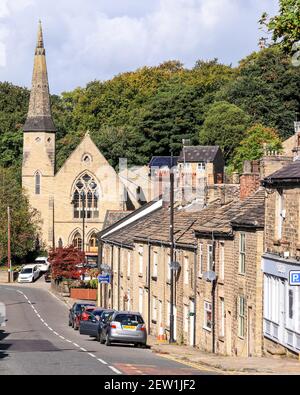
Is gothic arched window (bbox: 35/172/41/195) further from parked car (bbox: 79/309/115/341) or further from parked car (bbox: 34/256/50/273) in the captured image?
parked car (bbox: 79/309/115/341)

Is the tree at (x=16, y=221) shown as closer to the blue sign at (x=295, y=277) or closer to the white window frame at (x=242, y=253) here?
the white window frame at (x=242, y=253)

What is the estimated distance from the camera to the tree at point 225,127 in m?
112

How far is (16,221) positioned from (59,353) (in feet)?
242

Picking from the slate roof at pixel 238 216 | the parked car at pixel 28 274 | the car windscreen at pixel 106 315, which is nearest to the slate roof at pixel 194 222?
the slate roof at pixel 238 216

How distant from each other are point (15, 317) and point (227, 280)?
85.1 ft

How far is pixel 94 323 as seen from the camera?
4716 cm

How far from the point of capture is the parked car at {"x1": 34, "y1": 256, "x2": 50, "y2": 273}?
104250 millimetres

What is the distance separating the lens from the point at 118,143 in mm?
123375

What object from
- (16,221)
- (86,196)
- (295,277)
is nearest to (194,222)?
(295,277)

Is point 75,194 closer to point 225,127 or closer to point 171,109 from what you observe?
point 171,109

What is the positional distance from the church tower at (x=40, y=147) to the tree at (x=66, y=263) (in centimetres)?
2833

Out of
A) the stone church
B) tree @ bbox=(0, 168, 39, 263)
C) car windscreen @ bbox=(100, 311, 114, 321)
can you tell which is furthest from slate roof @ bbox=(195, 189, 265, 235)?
the stone church

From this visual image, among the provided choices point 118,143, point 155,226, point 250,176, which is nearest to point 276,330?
point 250,176

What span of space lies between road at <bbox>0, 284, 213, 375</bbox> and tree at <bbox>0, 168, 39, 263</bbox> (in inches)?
1464
